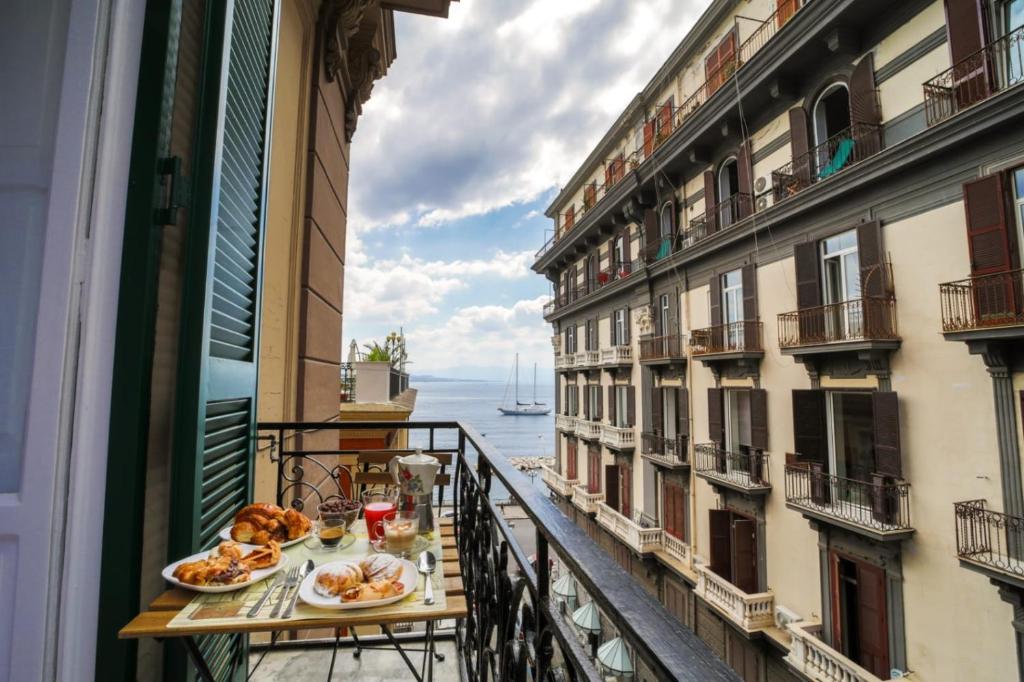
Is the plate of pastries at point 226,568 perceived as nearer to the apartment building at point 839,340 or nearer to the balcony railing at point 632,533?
the apartment building at point 839,340

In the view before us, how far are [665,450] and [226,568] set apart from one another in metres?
11.4

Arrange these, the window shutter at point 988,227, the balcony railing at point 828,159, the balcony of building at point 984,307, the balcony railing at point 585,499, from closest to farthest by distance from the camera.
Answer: the balcony of building at point 984,307 → the window shutter at point 988,227 → the balcony railing at point 828,159 → the balcony railing at point 585,499

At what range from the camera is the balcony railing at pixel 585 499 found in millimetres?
14570

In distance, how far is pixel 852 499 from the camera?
698cm

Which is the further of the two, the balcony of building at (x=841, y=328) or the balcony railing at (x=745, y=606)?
the balcony railing at (x=745, y=606)

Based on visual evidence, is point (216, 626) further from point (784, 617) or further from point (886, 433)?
point (784, 617)

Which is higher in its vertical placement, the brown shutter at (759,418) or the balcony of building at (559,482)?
the brown shutter at (759,418)

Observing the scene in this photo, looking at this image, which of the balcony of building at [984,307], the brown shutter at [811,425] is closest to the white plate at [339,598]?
the balcony of building at [984,307]

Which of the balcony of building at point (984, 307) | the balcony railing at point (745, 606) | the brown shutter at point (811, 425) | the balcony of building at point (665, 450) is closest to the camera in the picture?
the balcony of building at point (984, 307)

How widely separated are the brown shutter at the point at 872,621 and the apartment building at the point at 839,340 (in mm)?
35

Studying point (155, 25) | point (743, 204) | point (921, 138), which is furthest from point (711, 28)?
point (155, 25)

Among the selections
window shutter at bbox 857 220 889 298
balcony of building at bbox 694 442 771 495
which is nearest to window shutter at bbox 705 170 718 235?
window shutter at bbox 857 220 889 298

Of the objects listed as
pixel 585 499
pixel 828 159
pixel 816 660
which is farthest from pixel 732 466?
pixel 585 499

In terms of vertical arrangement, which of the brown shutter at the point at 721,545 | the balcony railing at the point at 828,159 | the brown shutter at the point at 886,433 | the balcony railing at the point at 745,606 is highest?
the balcony railing at the point at 828,159
